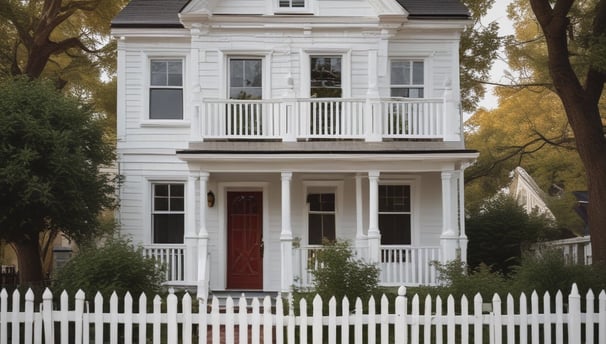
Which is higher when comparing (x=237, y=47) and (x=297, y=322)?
(x=237, y=47)

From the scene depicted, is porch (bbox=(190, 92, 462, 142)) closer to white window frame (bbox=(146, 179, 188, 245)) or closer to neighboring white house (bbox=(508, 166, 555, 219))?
white window frame (bbox=(146, 179, 188, 245))

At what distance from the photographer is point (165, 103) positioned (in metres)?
19.6

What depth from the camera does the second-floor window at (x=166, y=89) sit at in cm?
1958

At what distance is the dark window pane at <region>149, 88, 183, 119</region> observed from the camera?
19.6m

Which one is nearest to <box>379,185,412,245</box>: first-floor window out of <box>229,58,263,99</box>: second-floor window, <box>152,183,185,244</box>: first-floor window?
<box>229,58,263,99</box>: second-floor window

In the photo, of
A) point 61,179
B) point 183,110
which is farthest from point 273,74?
point 61,179

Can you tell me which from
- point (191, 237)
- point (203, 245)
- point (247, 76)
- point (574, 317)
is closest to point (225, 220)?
point (191, 237)

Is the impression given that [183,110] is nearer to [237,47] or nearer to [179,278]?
[237,47]

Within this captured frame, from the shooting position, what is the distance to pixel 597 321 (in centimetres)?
1062

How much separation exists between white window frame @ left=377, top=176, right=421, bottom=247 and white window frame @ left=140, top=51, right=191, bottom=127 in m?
5.10

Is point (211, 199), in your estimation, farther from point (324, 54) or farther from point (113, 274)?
point (113, 274)

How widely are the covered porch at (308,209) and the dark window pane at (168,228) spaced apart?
0.44 metres

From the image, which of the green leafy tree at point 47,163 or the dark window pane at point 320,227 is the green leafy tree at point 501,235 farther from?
the green leafy tree at point 47,163

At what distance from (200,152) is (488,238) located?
9757 mm
